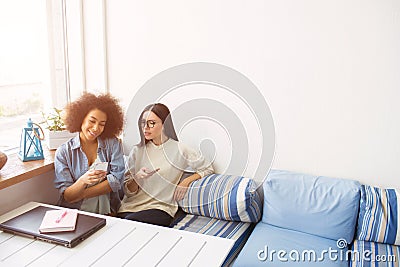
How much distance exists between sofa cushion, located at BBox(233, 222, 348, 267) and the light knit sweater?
499mm

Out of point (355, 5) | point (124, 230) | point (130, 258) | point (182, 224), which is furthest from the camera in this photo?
point (182, 224)

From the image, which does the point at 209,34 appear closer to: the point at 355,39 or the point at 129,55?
the point at 129,55

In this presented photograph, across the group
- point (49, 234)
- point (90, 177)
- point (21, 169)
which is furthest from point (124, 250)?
point (21, 169)

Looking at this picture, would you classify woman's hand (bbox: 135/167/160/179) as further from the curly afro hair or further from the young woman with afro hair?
the curly afro hair

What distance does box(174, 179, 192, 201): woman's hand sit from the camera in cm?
213

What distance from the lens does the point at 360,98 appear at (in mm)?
2021

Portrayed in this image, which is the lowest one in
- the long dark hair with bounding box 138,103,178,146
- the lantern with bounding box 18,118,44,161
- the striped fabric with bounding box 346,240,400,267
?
the striped fabric with bounding box 346,240,400,267

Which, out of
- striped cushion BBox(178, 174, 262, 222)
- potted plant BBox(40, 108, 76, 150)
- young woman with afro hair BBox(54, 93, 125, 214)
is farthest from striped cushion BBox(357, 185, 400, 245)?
potted plant BBox(40, 108, 76, 150)

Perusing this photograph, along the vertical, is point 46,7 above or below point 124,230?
above

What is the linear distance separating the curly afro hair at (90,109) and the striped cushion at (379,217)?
51.9 inches

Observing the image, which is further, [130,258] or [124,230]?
[124,230]

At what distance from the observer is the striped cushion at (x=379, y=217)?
6.12 feet

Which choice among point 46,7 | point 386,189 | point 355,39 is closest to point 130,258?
point 386,189

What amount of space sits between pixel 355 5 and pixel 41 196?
1.92 meters
